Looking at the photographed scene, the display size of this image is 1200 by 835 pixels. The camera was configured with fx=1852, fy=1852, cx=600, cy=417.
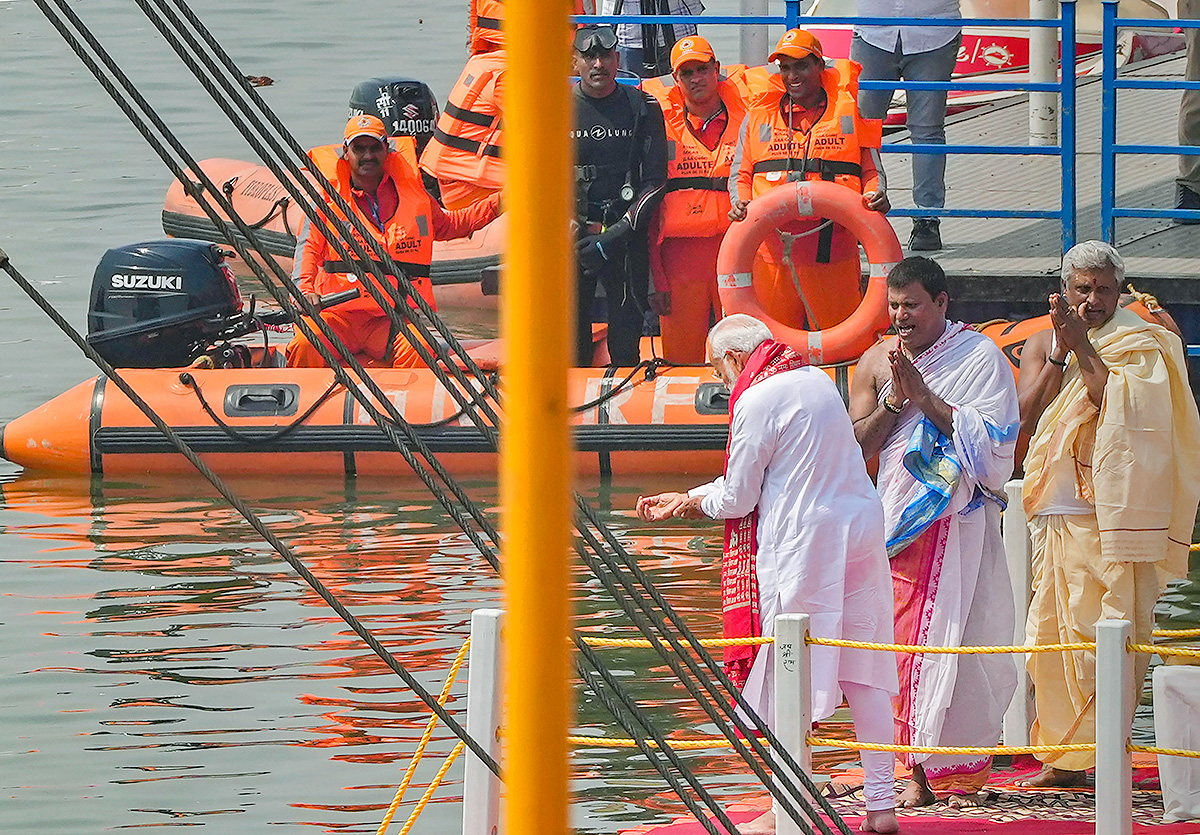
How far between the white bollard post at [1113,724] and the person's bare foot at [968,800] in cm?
76

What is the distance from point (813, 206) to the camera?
1038 centimetres

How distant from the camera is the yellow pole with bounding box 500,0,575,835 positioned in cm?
133

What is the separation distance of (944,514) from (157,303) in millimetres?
7730

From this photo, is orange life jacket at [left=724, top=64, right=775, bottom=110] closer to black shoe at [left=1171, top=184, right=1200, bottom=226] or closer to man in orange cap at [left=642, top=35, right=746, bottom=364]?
man in orange cap at [left=642, top=35, right=746, bottom=364]

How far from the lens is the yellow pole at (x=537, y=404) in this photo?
133 centimetres

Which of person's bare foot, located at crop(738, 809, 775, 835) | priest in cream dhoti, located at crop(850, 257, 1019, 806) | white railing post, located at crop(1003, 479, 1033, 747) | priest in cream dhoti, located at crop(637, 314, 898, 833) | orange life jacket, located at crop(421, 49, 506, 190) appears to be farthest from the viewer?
orange life jacket, located at crop(421, 49, 506, 190)

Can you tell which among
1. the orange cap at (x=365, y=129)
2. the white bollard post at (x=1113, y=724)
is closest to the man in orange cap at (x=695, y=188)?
the orange cap at (x=365, y=129)

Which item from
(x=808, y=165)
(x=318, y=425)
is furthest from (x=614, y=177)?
(x=318, y=425)

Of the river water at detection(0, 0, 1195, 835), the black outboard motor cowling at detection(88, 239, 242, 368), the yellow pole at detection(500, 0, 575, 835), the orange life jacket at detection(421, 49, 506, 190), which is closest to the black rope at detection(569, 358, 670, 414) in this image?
the river water at detection(0, 0, 1195, 835)

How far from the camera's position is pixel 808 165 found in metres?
10.7

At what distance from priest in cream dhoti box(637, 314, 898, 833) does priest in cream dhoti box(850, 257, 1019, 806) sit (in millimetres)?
262

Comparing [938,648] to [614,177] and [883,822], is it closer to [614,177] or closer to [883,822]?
[883,822]

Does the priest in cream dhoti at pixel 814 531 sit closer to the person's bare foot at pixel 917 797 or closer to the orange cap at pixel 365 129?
the person's bare foot at pixel 917 797

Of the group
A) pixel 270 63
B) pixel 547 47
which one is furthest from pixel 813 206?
pixel 270 63
